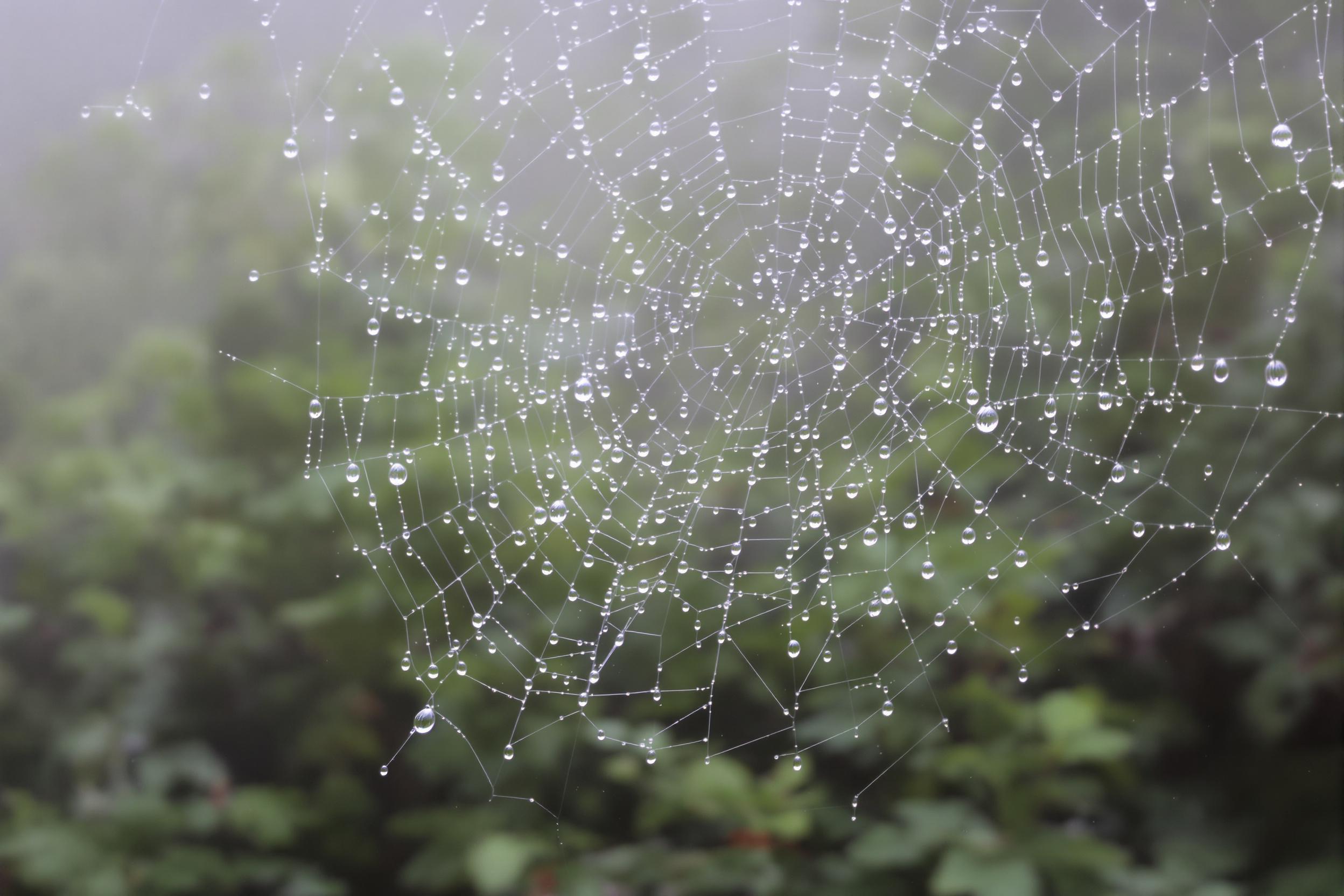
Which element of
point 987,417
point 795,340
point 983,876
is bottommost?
point 983,876

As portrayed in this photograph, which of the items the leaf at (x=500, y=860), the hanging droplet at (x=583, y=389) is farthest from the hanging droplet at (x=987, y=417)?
the leaf at (x=500, y=860)

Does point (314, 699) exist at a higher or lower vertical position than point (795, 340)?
lower

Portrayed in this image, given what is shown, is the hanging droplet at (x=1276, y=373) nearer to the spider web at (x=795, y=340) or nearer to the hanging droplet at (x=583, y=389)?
the spider web at (x=795, y=340)

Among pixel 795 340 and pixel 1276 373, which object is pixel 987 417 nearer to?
pixel 795 340

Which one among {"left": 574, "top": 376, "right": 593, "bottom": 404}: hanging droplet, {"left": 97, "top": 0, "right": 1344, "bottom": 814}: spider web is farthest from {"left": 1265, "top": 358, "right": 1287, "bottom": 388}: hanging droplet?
{"left": 574, "top": 376, "right": 593, "bottom": 404}: hanging droplet

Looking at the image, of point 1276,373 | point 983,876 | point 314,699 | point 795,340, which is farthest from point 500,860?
point 1276,373

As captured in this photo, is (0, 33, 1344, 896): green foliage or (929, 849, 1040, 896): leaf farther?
(0, 33, 1344, 896): green foliage

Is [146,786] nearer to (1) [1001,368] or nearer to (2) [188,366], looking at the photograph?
(2) [188,366]

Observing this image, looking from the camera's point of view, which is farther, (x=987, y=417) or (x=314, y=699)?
(x=314, y=699)

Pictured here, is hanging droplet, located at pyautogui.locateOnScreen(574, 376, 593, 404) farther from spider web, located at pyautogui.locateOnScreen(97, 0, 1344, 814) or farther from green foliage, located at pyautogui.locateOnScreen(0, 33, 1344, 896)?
green foliage, located at pyautogui.locateOnScreen(0, 33, 1344, 896)
